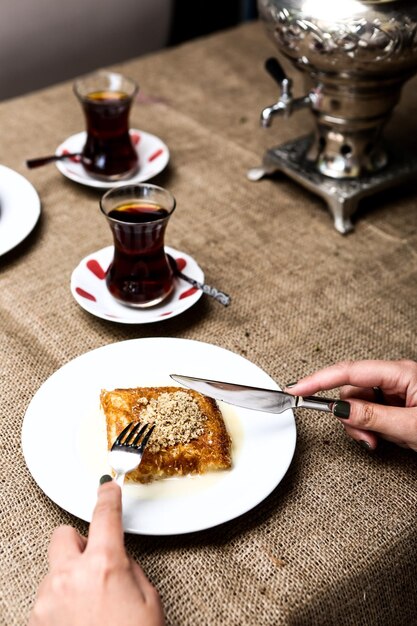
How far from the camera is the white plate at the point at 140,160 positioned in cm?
135

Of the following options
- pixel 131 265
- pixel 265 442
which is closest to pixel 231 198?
pixel 131 265

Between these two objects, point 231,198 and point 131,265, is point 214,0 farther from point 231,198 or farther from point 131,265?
point 131,265

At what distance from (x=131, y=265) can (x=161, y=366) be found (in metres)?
0.19

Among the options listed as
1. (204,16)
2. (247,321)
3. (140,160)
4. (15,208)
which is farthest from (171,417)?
(204,16)

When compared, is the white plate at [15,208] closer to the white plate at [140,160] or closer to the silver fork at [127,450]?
the white plate at [140,160]

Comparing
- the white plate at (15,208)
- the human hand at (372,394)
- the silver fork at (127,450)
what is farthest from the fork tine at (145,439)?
the white plate at (15,208)

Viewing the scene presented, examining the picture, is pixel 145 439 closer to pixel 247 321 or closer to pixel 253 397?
pixel 253 397

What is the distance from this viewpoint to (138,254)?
1.05 m

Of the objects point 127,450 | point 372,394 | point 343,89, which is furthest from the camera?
point 343,89

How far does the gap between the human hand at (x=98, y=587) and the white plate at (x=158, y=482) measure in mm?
54

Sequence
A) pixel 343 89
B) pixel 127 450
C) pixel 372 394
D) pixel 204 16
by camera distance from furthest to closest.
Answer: pixel 204 16
pixel 343 89
pixel 372 394
pixel 127 450

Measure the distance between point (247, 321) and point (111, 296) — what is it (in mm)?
212

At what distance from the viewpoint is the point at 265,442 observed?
84 centimetres

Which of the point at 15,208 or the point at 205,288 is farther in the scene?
the point at 15,208
